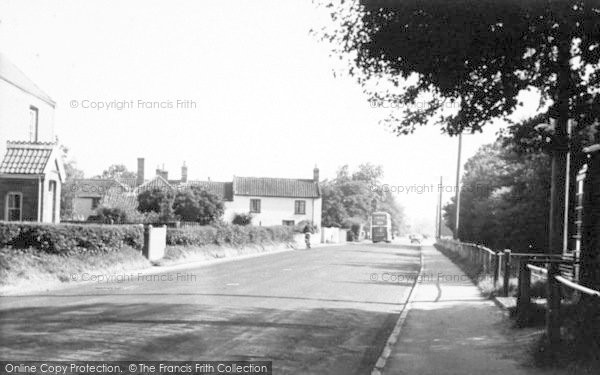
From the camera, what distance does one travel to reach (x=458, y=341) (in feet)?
32.9

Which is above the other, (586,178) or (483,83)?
(483,83)

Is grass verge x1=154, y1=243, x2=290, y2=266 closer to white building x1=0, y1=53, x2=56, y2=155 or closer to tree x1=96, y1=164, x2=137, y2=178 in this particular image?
white building x1=0, y1=53, x2=56, y2=155

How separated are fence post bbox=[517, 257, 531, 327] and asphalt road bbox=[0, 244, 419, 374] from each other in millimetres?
2278

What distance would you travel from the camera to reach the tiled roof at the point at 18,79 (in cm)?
3074

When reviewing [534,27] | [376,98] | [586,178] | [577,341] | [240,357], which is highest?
[534,27]

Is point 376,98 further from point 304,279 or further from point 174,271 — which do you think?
point 174,271

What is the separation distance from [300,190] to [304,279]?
63834mm

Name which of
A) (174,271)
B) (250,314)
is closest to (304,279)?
(174,271)

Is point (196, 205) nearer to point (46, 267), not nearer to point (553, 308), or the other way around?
point (46, 267)

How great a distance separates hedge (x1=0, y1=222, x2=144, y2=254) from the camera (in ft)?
61.4

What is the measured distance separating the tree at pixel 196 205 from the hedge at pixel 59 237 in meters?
27.2

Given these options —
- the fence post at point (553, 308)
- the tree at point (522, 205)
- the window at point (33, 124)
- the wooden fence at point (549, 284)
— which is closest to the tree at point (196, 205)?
the window at point (33, 124)

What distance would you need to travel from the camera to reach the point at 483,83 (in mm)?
11258

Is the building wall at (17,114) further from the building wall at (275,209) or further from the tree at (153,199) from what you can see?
the building wall at (275,209)
